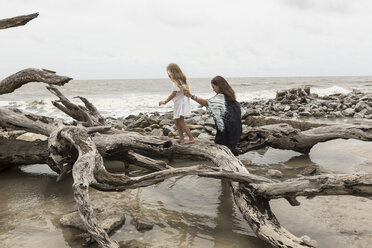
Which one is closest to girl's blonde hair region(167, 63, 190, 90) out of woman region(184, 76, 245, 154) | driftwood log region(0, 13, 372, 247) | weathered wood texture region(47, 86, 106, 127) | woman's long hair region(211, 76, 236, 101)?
woman region(184, 76, 245, 154)

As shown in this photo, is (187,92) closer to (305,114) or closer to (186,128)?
(186,128)

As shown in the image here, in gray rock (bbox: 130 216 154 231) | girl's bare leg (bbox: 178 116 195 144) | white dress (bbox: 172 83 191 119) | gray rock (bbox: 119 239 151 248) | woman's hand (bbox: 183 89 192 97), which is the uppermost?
woman's hand (bbox: 183 89 192 97)

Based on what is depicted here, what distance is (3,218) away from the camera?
412 cm

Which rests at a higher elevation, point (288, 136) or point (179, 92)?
point (179, 92)

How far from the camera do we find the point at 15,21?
5.13 m

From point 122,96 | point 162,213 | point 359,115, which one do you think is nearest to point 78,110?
point 162,213

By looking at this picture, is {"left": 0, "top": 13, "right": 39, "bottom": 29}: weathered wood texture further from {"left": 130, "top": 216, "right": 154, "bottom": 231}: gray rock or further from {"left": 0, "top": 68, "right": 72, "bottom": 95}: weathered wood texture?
{"left": 130, "top": 216, "right": 154, "bottom": 231}: gray rock

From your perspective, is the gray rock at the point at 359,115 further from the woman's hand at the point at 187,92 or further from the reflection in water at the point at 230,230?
the reflection in water at the point at 230,230

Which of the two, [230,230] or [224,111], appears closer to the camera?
[230,230]

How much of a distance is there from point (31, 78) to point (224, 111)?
3431 mm

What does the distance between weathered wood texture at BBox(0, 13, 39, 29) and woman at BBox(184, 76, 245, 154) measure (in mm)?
2996

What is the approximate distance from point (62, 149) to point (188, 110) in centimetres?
224

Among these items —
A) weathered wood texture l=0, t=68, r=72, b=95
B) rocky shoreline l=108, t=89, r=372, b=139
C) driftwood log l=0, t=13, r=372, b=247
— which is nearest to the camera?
driftwood log l=0, t=13, r=372, b=247

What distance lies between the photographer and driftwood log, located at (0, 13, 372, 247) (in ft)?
10.7
